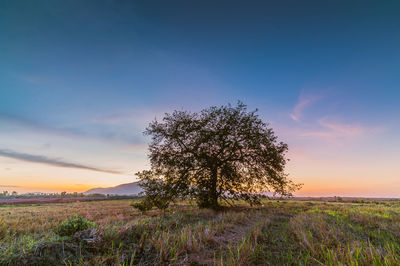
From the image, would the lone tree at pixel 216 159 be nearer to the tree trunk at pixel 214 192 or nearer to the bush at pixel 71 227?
the tree trunk at pixel 214 192

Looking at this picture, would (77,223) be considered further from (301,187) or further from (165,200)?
(301,187)

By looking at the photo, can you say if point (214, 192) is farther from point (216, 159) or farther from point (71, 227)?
point (71, 227)

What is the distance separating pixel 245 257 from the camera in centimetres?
442

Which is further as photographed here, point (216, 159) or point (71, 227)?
point (216, 159)

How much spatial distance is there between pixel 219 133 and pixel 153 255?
1618cm

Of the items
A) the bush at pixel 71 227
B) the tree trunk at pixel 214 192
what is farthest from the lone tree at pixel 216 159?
the bush at pixel 71 227

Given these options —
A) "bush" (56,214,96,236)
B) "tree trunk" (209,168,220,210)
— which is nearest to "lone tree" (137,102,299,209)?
"tree trunk" (209,168,220,210)

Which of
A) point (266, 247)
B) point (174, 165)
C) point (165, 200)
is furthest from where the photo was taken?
point (174, 165)

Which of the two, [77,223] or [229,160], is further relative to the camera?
[229,160]

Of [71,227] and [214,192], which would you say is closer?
[71,227]

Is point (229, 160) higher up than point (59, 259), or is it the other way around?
point (229, 160)

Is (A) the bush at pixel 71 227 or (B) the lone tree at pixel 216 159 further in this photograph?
(B) the lone tree at pixel 216 159

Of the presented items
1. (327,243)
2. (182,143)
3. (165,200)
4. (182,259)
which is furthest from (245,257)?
(182,143)

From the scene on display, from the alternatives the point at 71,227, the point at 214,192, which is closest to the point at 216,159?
the point at 214,192
